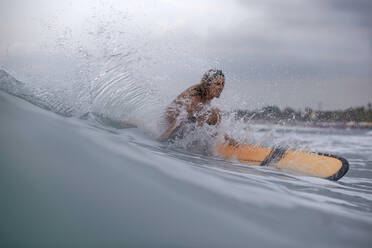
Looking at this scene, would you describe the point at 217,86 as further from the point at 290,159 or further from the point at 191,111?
the point at 290,159

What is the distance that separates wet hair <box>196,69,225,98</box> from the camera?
349cm

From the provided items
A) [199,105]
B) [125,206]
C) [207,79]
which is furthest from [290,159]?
[125,206]

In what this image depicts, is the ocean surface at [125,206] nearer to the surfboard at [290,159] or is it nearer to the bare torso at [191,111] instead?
the surfboard at [290,159]

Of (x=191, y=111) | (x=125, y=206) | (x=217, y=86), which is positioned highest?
(x=217, y=86)

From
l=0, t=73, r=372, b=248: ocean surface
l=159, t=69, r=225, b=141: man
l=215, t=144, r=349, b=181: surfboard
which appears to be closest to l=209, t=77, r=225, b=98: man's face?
l=159, t=69, r=225, b=141: man

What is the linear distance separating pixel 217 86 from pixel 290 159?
986 millimetres

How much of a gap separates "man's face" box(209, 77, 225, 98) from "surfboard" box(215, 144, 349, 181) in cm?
53

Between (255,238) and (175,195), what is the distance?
9.1 inches

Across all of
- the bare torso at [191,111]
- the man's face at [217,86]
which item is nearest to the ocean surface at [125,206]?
the bare torso at [191,111]

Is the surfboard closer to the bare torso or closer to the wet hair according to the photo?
the bare torso

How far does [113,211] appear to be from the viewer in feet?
2.35

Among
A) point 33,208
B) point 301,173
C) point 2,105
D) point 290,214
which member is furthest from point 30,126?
point 301,173

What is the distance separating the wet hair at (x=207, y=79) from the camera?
11.5 ft

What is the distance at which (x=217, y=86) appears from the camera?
3.52 metres
